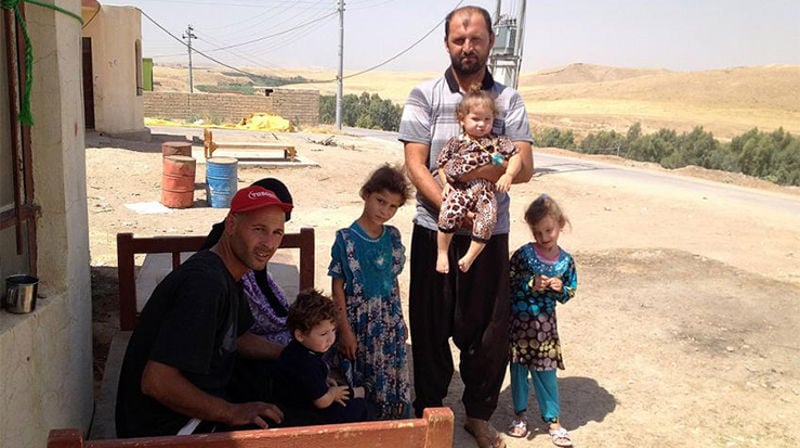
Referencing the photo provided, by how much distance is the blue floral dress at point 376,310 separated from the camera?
2961 millimetres

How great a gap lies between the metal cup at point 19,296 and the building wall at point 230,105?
30.3 metres

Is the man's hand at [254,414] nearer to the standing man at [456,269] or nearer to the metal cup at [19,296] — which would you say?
the metal cup at [19,296]

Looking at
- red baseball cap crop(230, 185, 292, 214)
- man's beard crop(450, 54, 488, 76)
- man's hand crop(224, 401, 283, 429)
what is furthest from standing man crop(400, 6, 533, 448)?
man's hand crop(224, 401, 283, 429)

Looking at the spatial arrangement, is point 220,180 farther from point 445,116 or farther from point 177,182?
point 445,116

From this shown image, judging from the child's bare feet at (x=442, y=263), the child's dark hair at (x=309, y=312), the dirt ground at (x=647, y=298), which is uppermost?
the child's bare feet at (x=442, y=263)

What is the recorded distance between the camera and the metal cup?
2139 mm

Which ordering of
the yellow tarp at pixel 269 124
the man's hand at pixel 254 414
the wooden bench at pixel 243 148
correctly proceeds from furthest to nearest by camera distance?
the yellow tarp at pixel 269 124
the wooden bench at pixel 243 148
the man's hand at pixel 254 414

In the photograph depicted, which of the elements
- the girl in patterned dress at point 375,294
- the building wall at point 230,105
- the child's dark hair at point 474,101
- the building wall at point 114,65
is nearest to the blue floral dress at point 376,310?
the girl in patterned dress at point 375,294

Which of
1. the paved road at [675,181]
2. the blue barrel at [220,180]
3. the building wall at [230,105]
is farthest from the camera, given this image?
the building wall at [230,105]

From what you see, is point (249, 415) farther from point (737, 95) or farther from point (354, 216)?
point (737, 95)

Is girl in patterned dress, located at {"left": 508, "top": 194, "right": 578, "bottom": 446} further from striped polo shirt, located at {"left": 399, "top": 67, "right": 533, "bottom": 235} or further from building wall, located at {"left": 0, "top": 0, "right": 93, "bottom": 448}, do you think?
building wall, located at {"left": 0, "top": 0, "right": 93, "bottom": 448}

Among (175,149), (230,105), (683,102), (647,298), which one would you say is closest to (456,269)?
(647,298)

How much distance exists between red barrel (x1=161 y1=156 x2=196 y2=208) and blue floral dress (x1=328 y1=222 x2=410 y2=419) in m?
7.37

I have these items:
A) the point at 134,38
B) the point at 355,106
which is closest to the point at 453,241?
the point at 134,38
